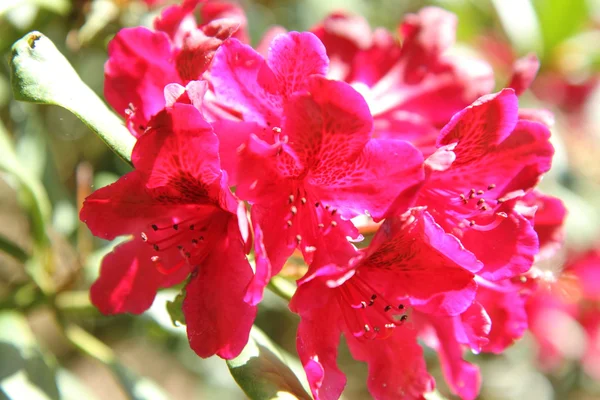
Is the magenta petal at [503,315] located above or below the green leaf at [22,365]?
above

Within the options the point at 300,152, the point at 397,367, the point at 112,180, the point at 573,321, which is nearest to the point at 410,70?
the point at 300,152

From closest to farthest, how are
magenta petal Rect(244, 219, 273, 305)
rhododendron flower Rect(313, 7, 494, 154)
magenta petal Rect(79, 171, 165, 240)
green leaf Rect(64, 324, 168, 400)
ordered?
magenta petal Rect(244, 219, 273, 305), magenta petal Rect(79, 171, 165, 240), rhododendron flower Rect(313, 7, 494, 154), green leaf Rect(64, 324, 168, 400)

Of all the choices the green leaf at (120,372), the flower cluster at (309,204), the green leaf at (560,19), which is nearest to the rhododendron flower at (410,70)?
the flower cluster at (309,204)

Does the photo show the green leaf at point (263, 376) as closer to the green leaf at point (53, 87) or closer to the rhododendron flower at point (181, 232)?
the rhododendron flower at point (181, 232)

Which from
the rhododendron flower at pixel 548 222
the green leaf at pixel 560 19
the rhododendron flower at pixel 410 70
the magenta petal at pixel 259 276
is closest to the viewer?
the magenta petal at pixel 259 276

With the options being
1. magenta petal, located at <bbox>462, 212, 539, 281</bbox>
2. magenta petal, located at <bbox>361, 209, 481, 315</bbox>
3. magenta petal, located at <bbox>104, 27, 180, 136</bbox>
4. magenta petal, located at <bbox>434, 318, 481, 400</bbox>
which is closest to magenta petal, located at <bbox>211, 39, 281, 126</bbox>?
magenta petal, located at <bbox>104, 27, 180, 136</bbox>

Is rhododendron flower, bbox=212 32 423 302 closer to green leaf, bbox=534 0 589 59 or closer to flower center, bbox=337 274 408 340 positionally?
Result: flower center, bbox=337 274 408 340

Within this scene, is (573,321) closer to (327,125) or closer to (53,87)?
(327,125)
